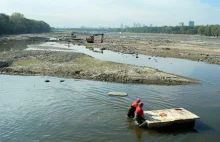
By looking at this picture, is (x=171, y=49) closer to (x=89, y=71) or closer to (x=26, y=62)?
(x=89, y=71)

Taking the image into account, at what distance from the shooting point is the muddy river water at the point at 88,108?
1958 cm

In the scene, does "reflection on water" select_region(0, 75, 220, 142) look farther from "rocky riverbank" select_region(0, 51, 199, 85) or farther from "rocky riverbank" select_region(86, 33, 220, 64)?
"rocky riverbank" select_region(86, 33, 220, 64)

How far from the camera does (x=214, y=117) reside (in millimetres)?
23953

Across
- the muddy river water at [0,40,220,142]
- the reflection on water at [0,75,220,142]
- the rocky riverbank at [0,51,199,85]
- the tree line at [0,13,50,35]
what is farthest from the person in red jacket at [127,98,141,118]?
the tree line at [0,13,50,35]

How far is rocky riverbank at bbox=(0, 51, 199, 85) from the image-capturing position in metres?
36.8

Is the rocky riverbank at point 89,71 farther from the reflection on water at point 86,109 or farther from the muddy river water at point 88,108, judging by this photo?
the reflection on water at point 86,109

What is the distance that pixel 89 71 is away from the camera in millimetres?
39938

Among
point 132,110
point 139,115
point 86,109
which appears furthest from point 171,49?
point 139,115

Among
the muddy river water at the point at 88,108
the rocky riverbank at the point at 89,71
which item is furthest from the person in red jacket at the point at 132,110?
the rocky riverbank at the point at 89,71

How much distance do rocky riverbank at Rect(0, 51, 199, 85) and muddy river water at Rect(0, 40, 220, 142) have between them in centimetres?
209

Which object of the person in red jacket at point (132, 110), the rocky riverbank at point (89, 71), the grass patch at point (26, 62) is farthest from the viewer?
the grass patch at point (26, 62)

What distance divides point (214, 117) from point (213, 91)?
10.3 m

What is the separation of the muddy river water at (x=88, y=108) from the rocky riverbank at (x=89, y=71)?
6.84 feet

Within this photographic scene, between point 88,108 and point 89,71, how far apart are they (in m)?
15.6
